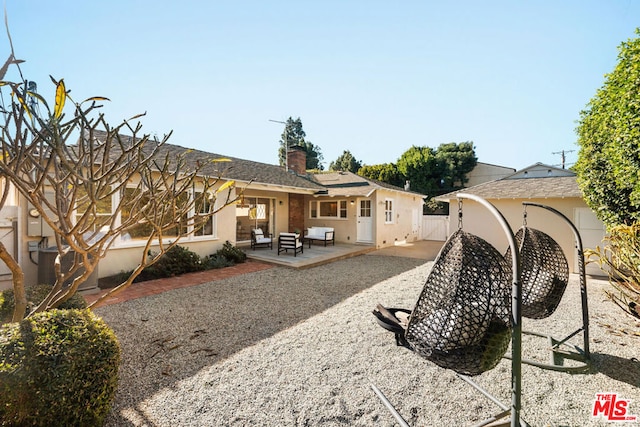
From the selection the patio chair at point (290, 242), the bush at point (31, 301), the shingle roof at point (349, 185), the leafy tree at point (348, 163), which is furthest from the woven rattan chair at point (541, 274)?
the leafy tree at point (348, 163)

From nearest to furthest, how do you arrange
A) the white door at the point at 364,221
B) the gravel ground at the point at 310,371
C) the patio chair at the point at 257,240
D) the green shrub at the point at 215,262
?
the gravel ground at the point at 310,371 < the green shrub at the point at 215,262 < the patio chair at the point at 257,240 < the white door at the point at 364,221

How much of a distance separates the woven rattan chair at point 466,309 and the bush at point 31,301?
4.03 meters

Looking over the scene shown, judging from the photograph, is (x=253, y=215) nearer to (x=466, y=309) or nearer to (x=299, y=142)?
(x=466, y=309)

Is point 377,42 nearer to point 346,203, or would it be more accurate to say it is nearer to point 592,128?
point 592,128

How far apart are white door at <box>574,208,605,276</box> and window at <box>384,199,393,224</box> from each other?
7.84 meters

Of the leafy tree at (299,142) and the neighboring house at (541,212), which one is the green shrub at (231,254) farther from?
the leafy tree at (299,142)

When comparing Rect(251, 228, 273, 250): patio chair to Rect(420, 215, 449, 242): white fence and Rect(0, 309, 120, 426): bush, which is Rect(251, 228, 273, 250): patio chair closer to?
Rect(0, 309, 120, 426): bush

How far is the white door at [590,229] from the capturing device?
910cm

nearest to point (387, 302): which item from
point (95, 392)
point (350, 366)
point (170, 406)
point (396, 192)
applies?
point (350, 366)

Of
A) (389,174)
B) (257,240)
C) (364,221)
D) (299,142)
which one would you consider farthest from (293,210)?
(299,142)

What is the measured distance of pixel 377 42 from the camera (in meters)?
7.82

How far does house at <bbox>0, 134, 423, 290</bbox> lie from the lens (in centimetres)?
1005

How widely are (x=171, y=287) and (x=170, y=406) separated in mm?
4926

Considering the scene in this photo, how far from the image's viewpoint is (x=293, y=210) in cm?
1572
